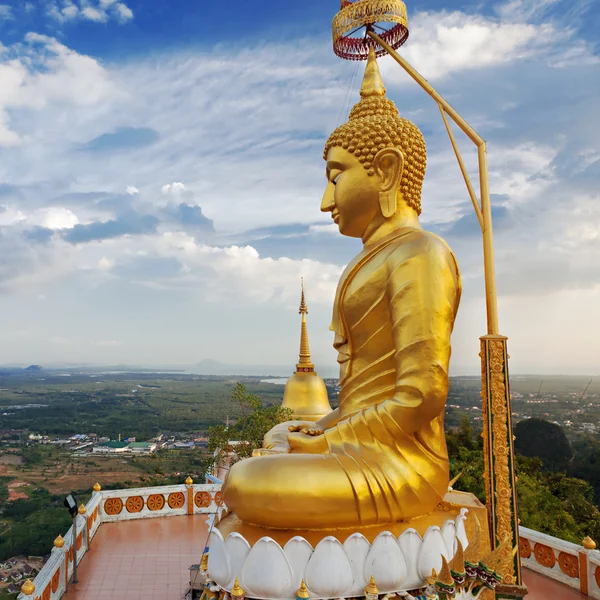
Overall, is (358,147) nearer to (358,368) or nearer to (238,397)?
(358,368)

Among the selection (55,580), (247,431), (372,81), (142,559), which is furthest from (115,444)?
(372,81)

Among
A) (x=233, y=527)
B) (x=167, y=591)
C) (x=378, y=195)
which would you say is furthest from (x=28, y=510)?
(x=378, y=195)

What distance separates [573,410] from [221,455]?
18.7 m

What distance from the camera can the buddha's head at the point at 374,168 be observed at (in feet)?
18.3

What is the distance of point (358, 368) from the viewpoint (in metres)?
5.36

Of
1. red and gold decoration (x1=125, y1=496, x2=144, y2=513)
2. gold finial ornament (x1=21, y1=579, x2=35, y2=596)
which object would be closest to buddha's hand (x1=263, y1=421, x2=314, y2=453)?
gold finial ornament (x1=21, y1=579, x2=35, y2=596)

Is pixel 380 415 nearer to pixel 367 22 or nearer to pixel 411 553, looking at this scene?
pixel 411 553

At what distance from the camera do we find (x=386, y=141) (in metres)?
5.57

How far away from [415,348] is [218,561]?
2407mm

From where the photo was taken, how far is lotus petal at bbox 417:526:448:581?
432 centimetres

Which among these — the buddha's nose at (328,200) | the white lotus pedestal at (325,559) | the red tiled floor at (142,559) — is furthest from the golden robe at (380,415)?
the red tiled floor at (142,559)

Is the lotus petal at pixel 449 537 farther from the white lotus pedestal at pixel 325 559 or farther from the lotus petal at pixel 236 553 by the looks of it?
the lotus petal at pixel 236 553

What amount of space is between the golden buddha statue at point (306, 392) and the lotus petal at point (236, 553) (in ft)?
33.0

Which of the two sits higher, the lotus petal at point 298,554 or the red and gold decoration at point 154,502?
the lotus petal at point 298,554
